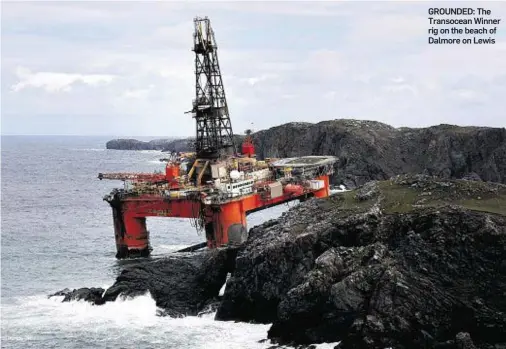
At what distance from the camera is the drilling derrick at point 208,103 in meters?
83.8

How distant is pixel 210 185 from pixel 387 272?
130 ft

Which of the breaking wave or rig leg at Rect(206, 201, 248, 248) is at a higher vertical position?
rig leg at Rect(206, 201, 248, 248)

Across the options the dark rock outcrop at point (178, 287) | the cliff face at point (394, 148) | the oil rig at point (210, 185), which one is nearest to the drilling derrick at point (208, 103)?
the oil rig at point (210, 185)

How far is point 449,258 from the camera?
139 feet

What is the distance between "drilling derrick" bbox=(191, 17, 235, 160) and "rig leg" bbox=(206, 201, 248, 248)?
43.1 ft

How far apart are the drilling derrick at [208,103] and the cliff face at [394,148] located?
53.8m

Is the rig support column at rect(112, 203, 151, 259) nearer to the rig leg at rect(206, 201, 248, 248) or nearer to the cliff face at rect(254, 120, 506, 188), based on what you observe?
the rig leg at rect(206, 201, 248, 248)

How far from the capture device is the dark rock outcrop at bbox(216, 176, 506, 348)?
128 feet

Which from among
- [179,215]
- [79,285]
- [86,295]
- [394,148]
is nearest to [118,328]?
[86,295]

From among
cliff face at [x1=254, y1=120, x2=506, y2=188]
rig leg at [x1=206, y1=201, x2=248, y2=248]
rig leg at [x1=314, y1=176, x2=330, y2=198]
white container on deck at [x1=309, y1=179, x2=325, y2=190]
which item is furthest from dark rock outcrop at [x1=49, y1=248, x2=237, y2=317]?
cliff face at [x1=254, y1=120, x2=506, y2=188]

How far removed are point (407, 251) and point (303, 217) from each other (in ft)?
37.3

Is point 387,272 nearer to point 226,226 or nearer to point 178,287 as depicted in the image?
point 178,287

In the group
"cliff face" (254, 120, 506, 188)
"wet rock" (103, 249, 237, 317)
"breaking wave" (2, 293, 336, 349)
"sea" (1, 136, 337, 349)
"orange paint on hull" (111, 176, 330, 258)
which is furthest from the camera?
"cliff face" (254, 120, 506, 188)

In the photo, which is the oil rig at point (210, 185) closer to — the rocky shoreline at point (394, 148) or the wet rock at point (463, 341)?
the wet rock at point (463, 341)
